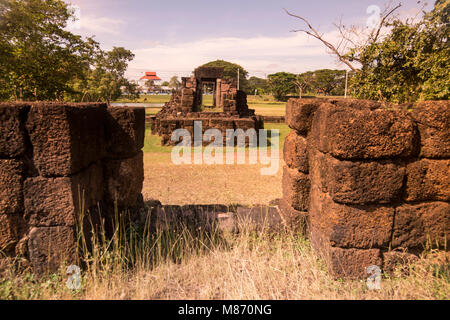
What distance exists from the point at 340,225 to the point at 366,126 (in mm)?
1045

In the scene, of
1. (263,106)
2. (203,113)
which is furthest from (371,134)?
(263,106)

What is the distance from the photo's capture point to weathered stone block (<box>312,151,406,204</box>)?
9.87ft

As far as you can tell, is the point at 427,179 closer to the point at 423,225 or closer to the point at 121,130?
the point at 423,225

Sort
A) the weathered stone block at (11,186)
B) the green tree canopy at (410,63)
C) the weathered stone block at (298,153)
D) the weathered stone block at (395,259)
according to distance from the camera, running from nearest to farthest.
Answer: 1. the weathered stone block at (11,186)
2. the weathered stone block at (395,259)
3. the weathered stone block at (298,153)
4. the green tree canopy at (410,63)

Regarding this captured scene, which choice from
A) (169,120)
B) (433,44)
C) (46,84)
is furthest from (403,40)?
(46,84)

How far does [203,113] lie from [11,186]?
41.7ft

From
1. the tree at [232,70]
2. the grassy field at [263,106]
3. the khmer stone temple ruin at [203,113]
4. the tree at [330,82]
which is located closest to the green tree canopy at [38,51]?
the khmer stone temple ruin at [203,113]

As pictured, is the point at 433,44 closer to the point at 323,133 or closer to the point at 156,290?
the point at 323,133

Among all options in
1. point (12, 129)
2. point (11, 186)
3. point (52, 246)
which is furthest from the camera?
point (52, 246)

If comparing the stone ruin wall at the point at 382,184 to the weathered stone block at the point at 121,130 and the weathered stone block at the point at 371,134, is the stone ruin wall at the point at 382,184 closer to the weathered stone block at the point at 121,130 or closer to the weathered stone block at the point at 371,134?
the weathered stone block at the point at 371,134

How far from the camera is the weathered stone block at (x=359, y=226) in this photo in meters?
3.13

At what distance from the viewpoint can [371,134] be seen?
116 inches
